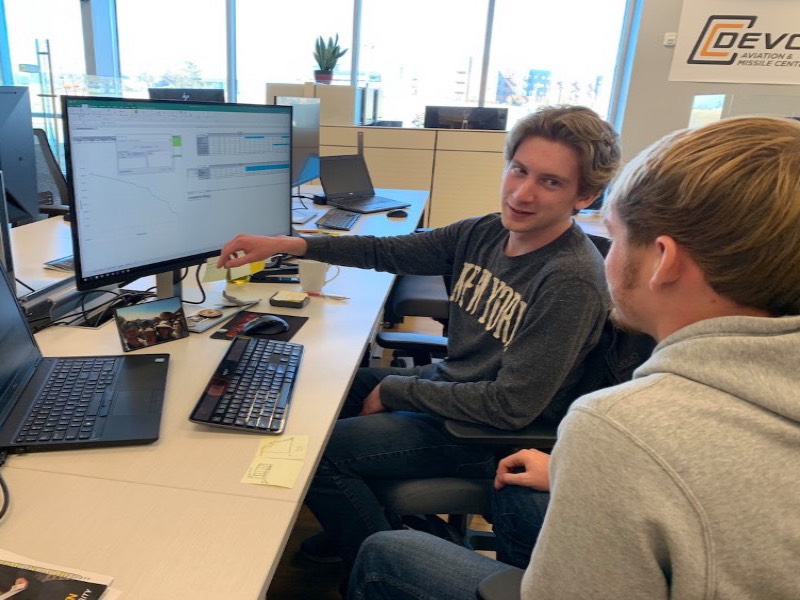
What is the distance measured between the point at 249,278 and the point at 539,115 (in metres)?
0.96

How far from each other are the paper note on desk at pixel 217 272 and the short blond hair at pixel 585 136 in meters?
0.85

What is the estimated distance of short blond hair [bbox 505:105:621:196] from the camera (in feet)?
3.96

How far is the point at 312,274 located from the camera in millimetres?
1618

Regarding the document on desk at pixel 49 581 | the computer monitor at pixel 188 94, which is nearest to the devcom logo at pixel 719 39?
the computer monitor at pixel 188 94

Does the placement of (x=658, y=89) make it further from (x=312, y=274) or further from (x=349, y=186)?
(x=312, y=274)

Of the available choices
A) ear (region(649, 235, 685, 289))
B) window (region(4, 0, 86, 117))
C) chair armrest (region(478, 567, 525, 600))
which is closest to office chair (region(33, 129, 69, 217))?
chair armrest (region(478, 567, 525, 600))

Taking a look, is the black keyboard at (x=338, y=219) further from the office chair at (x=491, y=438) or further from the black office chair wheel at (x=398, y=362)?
the office chair at (x=491, y=438)

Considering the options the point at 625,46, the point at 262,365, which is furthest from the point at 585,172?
the point at 625,46

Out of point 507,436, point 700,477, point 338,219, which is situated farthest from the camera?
point 338,219

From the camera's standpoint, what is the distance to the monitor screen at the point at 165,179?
43.6 inches

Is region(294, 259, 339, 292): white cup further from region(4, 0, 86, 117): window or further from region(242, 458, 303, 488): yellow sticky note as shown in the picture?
region(4, 0, 86, 117): window

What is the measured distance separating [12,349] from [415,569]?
2.59 feet

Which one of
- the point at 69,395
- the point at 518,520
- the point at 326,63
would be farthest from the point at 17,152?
the point at 326,63

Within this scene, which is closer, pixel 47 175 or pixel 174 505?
pixel 174 505
